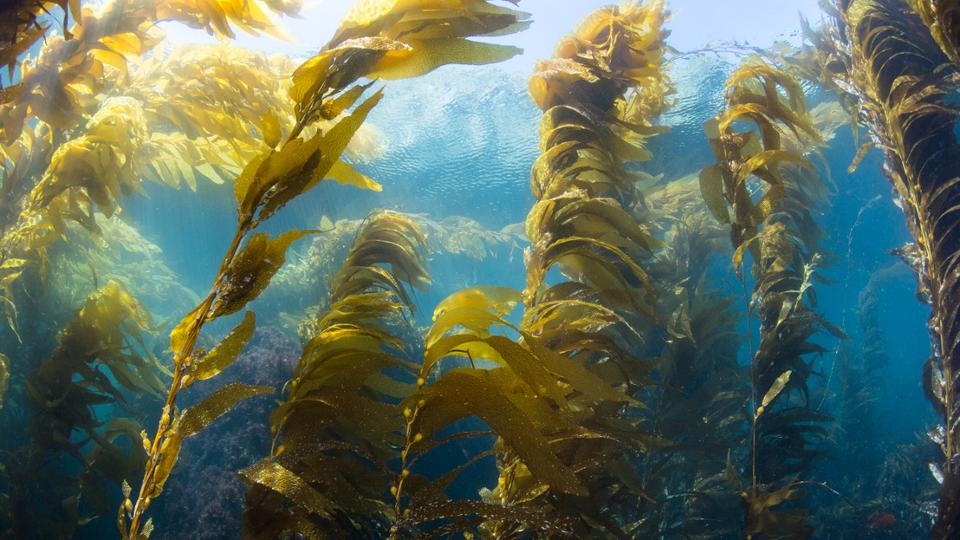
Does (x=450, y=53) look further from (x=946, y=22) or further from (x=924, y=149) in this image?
(x=924, y=149)

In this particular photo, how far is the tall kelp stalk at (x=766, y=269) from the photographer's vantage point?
1965 mm

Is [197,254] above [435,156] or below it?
below

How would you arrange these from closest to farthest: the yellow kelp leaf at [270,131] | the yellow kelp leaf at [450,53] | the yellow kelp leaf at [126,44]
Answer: the yellow kelp leaf at [270,131] < the yellow kelp leaf at [450,53] < the yellow kelp leaf at [126,44]

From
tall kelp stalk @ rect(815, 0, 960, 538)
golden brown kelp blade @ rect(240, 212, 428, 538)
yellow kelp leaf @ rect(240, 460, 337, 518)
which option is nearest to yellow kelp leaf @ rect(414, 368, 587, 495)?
golden brown kelp blade @ rect(240, 212, 428, 538)

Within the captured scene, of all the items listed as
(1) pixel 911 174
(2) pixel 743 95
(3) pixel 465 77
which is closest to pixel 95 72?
(2) pixel 743 95

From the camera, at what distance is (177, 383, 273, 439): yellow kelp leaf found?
1.00m

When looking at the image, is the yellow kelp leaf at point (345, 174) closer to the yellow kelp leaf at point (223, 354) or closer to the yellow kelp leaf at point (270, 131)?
the yellow kelp leaf at point (270, 131)

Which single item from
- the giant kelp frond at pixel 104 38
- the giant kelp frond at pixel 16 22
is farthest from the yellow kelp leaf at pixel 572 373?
the giant kelp frond at pixel 104 38

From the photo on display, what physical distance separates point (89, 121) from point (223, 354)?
275cm

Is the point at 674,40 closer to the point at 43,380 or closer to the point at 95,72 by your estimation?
the point at 95,72

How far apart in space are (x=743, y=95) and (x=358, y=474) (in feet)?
7.94

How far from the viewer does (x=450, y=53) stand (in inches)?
52.6

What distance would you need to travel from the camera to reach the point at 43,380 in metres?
3.05

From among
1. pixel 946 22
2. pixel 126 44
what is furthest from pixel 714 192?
pixel 126 44
